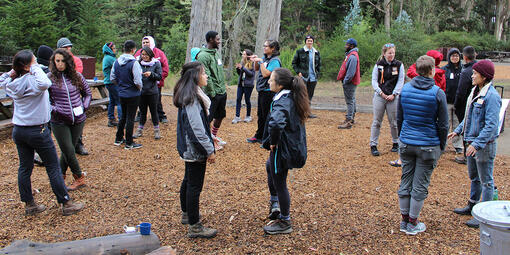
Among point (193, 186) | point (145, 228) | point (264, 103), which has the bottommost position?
point (145, 228)

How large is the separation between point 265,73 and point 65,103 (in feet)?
11.1

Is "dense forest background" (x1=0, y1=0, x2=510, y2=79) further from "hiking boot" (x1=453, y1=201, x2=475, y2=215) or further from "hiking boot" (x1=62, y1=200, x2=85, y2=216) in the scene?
"hiking boot" (x1=62, y1=200, x2=85, y2=216)

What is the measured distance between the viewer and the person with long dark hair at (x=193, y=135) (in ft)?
12.8

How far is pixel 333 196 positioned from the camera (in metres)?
5.49

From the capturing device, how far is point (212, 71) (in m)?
7.04

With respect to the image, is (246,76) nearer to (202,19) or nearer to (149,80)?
(149,80)

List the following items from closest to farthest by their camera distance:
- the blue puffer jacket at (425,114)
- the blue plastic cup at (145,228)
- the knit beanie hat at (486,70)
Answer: the blue plastic cup at (145,228), the blue puffer jacket at (425,114), the knit beanie hat at (486,70)

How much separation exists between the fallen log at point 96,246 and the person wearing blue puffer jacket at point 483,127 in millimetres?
3483

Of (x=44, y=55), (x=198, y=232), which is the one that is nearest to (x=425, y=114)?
(x=198, y=232)

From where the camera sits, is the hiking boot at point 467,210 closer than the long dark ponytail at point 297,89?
No

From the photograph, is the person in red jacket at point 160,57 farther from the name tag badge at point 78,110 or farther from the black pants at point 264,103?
the name tag badge at point 78,110

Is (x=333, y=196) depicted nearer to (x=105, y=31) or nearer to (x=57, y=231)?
(x=57, y=231)

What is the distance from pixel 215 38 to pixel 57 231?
12.7ft

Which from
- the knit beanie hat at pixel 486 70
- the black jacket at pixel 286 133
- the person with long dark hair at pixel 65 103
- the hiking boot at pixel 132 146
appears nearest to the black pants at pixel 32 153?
the person with long dark hair at pixel 65 103
